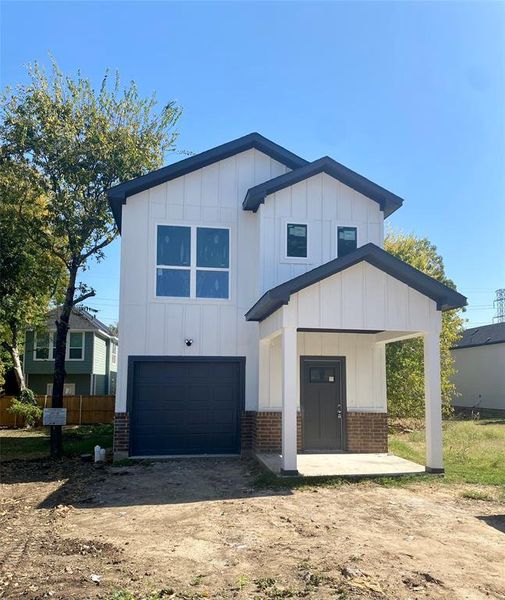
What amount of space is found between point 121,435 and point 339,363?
5.18 metres

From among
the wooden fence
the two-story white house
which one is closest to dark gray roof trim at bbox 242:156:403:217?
the two-story white house

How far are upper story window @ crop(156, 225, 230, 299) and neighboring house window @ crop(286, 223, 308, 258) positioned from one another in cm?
146

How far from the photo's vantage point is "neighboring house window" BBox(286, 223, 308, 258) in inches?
481

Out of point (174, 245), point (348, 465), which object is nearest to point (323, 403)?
point (348, 465)

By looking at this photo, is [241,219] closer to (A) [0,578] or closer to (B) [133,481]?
(B) [133,481]

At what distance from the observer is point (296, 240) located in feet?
40.3

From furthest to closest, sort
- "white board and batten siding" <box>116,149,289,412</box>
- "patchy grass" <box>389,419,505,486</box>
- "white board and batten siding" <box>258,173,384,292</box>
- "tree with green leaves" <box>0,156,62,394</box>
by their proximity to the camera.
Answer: "tree with green leaves" <box>0,156,62,394</box>, "white board and batten siding" <box>258,173,384,292</box>, "white board and batten siding" <box>116,149,289,412</box>, "patchy grass" <box>389,419,505,486</box>

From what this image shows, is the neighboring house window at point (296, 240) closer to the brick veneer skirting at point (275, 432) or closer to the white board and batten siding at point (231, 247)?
the white board and batten siding at point (231, 247)

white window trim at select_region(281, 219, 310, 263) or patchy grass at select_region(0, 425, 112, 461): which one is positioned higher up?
white window trim at select_region(281, 219, 310, 263)

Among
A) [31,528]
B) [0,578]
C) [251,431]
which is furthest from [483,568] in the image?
[251,431]

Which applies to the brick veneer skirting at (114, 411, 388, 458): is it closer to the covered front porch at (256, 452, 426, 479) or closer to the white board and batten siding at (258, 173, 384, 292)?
the covered front porch at (256, 452, 426, 479)

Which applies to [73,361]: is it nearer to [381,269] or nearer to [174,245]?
[174,245]

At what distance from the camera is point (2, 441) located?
56.4 feet

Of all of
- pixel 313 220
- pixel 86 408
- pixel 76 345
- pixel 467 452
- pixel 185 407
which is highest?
pixel 313 220
